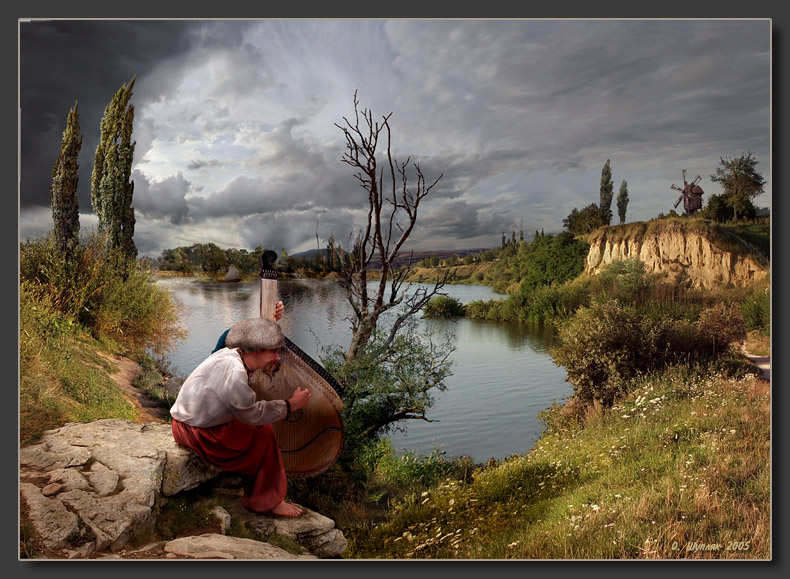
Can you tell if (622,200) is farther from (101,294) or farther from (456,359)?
(101,294)

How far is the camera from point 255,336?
3.85 m

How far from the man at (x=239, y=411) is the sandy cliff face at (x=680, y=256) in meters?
A: 3.02

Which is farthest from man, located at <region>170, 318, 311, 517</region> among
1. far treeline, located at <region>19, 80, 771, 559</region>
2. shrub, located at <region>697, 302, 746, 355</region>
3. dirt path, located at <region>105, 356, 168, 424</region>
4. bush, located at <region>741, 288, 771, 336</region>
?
bush, located at <region>741, 288, 771, 336</region>

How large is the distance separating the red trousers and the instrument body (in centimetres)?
17

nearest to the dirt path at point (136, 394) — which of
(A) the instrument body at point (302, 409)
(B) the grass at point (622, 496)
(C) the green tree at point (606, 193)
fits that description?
(A) the instrument body at point (302, 409)

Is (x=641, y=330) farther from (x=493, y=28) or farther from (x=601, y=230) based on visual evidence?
(x=493, y=28)

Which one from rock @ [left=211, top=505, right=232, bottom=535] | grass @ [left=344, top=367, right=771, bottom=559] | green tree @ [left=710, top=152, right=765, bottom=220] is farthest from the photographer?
green tree @ [left=710, top=152, right=765, bottom=220]

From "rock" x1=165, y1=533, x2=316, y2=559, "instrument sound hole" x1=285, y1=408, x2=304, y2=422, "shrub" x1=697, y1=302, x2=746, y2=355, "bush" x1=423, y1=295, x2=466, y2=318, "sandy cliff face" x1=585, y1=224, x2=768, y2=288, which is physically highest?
"sandy cliff face" x1=585, y1=224, x2=768, y2=288

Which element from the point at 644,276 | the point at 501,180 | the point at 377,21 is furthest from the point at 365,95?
the point at 644,276

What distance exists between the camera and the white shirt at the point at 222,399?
3.78 metres

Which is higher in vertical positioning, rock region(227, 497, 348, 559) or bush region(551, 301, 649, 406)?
bush region(551, 301, 649, 406)

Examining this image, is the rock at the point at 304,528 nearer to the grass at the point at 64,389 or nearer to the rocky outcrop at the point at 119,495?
the rocky outcrop at the point at 119,495

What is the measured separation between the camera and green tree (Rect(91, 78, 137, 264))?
4727 millimetres

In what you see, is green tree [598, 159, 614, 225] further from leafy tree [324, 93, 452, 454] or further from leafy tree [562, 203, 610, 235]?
leafy tree [324, 93, 452, 454]
